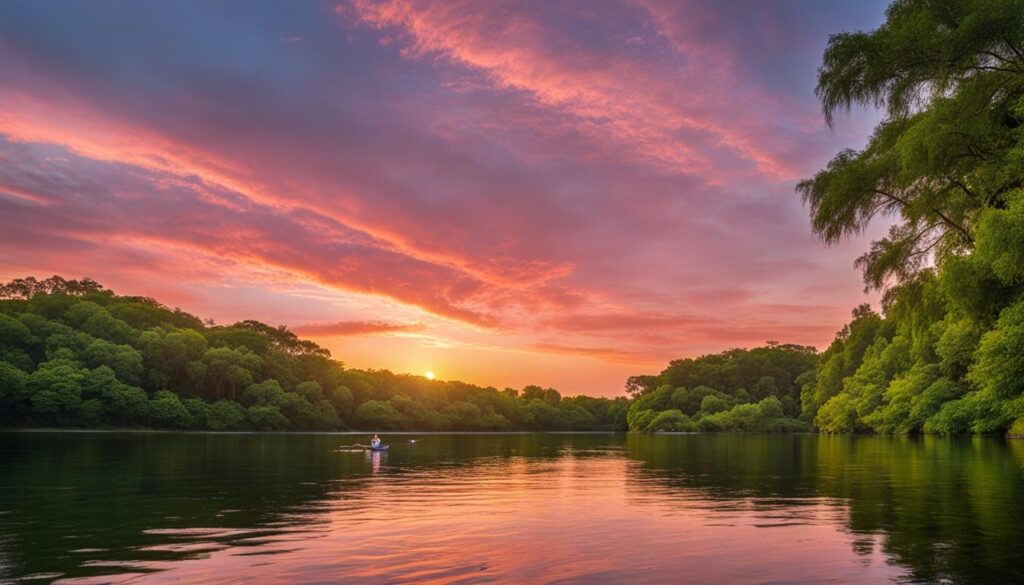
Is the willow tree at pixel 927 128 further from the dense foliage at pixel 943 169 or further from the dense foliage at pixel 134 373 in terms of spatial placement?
the dense foliage at pixel 134 373

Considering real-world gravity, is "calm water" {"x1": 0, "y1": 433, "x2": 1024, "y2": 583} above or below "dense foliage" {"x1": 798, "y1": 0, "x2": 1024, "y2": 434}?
below

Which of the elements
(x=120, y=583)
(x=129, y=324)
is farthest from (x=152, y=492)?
(x=129, y=324)

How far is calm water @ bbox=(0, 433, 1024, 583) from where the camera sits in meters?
14.9

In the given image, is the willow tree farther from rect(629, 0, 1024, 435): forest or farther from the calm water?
the calm water


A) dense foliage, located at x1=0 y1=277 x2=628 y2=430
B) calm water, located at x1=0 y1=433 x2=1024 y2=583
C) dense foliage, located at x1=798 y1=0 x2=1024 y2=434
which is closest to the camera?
→ calm water, located at x1=0 y1=433 x2=1024 y2=583

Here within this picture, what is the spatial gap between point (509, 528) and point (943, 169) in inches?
800

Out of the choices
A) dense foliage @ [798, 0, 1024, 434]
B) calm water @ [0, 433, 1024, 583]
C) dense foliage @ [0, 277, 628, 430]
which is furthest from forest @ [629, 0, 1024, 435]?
dense foliage @ [0, 277, 628, 430]

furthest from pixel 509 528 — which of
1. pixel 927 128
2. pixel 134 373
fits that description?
pixel 134 373

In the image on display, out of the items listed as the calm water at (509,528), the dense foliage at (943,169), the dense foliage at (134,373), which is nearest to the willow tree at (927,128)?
the dense foliage at (943,169)

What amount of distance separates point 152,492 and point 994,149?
3364cm

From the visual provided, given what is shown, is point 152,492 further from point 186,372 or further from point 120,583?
point 186,372

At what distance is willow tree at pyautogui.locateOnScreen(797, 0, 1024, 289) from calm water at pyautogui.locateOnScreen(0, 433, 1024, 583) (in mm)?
10673

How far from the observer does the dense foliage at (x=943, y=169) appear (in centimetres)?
2673

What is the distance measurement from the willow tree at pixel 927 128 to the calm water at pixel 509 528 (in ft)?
35.0
